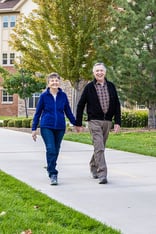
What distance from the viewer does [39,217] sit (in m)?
5.86

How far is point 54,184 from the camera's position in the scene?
8.28 meters

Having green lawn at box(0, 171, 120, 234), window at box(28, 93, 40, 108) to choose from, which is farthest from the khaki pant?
window at box(28, 93, 40, 108)

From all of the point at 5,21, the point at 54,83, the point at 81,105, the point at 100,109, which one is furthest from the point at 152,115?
the point at 5,21

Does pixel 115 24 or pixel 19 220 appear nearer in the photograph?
pixel 19 220

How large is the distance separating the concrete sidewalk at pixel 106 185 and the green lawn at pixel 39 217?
0.66ft

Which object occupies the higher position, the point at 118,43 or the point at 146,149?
the point at 118,43

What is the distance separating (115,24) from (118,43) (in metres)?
1.16

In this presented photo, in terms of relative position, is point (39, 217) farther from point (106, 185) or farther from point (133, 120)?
point (133, 120)

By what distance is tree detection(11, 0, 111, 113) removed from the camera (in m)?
24.0

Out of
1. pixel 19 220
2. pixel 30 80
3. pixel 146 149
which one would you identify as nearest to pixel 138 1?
pixel 146 149

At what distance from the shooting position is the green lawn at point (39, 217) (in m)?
5.34

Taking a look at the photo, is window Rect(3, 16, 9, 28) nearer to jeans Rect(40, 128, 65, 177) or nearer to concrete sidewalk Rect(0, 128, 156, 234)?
concrete sidewalk Rect(0, 128, 156, 234)

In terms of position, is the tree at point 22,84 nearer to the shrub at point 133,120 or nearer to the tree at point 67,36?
the shrub at point 133,120

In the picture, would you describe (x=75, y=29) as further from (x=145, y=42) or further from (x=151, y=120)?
(x=151, y=120)
